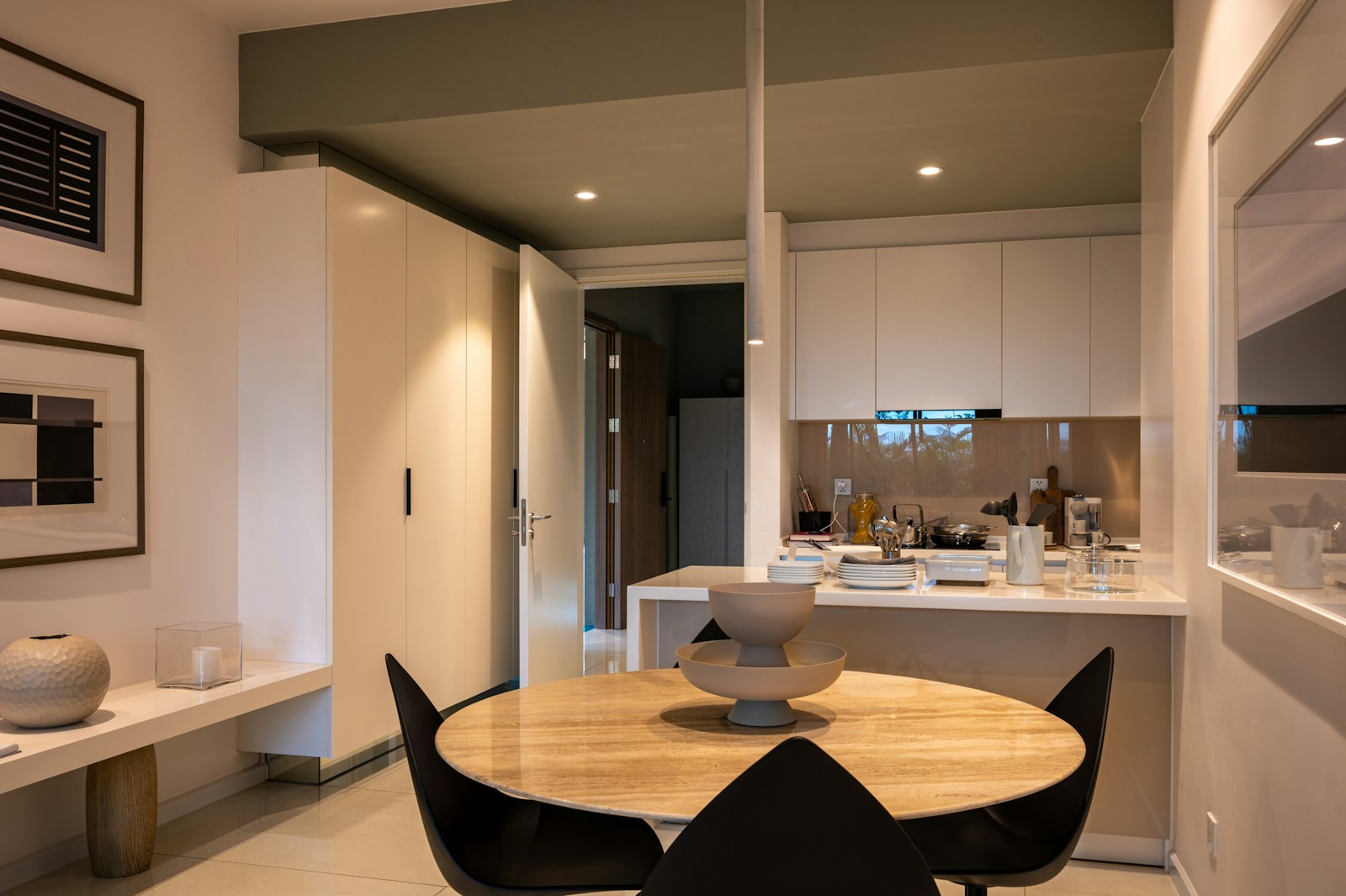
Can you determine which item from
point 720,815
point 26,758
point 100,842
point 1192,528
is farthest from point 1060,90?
point 100,842

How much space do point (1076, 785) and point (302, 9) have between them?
10.8 ft

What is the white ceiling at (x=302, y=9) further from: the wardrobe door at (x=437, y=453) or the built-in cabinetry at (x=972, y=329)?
the built-in cabinetry at (x=972, y=329)

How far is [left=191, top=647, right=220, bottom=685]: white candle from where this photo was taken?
307 centimetres

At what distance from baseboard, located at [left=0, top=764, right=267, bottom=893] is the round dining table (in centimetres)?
176

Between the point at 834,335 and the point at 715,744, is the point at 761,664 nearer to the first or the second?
the point at 715,744

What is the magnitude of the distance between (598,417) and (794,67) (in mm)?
3973

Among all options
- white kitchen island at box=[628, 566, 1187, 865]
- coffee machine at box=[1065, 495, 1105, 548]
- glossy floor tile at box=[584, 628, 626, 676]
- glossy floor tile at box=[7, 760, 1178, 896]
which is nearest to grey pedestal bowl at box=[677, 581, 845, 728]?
glossy floor tile at box=[7, 760, 1178, 896]

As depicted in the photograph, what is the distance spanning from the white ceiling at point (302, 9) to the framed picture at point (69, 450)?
124 cm

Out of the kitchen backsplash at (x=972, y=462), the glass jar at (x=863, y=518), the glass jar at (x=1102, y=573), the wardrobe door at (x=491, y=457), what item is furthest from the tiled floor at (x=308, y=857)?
the kitchen backsplash at (x=972, y=462)

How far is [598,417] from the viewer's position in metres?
6.78

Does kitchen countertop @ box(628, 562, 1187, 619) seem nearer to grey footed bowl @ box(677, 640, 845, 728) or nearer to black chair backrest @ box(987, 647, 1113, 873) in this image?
black chair backrest @ box(987, 647, 1113, 873)

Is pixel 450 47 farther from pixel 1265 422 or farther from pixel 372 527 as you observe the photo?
pixel 1265 422

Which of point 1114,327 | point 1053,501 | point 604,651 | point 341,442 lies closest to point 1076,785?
point 341,442

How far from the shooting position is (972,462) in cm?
489
